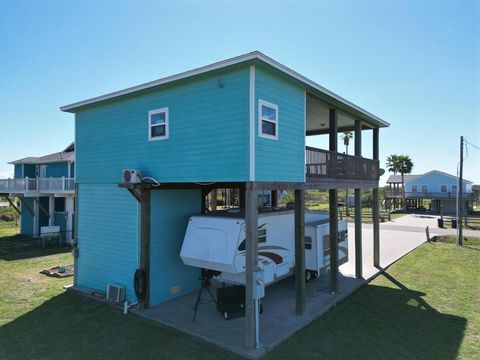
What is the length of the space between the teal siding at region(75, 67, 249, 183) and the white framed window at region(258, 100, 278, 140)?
394 millimetres

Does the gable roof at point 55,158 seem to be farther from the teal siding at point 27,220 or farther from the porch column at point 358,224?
the porch column at point 358,224

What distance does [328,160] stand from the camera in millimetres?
10062

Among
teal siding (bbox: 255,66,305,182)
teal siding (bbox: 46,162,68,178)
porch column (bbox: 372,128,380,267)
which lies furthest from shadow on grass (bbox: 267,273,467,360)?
teal siding (bbox: 46,162,68,178)

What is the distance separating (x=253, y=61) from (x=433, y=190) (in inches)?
2041

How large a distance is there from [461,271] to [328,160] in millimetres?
8324

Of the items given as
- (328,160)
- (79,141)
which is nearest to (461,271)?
(328,160)

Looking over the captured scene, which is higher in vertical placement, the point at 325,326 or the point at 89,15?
the point at 89,15

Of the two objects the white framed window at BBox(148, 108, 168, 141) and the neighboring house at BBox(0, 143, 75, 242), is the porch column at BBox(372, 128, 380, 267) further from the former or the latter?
the neighboring house at BBox(0, 143, 75, 242)

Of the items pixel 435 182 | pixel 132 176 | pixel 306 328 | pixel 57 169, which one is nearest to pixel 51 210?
pixel 57 169

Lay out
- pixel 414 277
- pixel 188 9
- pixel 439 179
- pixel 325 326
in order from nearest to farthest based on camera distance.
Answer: pixel 325 326 → pixel 188 9 → pixel 414 277 → pixel 439 179

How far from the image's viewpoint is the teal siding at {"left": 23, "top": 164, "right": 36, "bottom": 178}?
905 inches

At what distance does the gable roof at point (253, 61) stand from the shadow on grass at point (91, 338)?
6090 millimetres

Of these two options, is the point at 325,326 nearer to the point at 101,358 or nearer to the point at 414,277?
the point at 101,358

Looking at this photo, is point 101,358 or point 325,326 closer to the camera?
point 101,358
